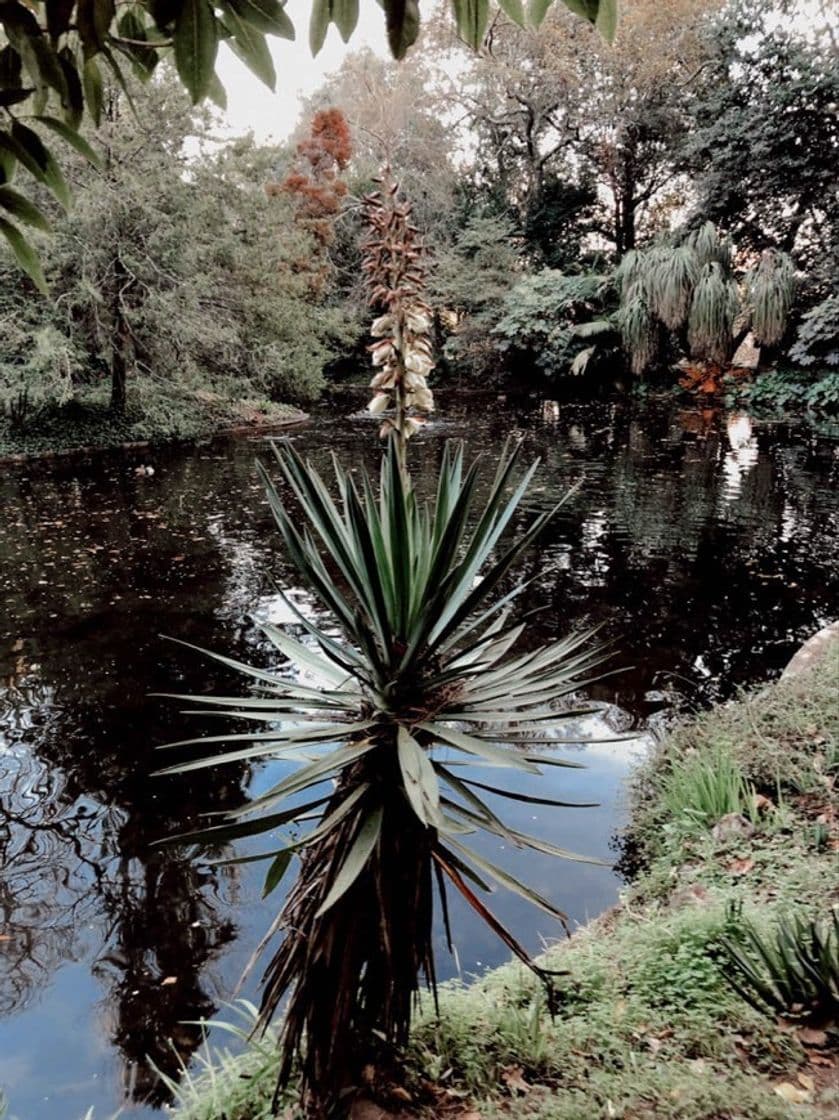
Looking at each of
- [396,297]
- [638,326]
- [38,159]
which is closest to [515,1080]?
[396,297]

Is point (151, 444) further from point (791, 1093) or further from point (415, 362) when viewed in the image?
point (791, 1093)

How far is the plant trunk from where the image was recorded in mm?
1677

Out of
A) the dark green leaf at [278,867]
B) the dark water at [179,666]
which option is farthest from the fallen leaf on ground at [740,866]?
the dark green leaf at [278,867]

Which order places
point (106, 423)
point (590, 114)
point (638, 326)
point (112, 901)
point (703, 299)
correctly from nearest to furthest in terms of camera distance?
point (112, 901) → point (106, 423) → point (703, 299) → point (638, 326) → point (590, 114)

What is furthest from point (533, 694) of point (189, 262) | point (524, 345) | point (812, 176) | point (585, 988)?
point (524, 345)

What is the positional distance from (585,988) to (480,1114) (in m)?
0.58

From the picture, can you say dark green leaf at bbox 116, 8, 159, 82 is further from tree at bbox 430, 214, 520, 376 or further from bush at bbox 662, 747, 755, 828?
tree at bbox 430, 214, 520, 376

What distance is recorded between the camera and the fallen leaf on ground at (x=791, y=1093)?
5.07 feet

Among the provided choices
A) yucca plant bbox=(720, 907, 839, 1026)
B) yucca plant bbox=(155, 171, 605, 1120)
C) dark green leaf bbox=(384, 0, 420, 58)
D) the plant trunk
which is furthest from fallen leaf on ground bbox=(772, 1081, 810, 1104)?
dark green leaf bbox=(384, 0, 420, 58)

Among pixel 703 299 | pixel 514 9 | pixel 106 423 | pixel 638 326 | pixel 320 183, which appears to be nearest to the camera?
pixel 514 9

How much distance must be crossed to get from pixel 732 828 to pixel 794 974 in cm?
111

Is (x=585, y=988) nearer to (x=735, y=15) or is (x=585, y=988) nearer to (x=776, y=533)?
(x=776, y=533)

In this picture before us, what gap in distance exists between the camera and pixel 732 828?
2871 millimetres

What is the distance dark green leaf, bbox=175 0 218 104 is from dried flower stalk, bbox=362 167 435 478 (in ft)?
3.31
